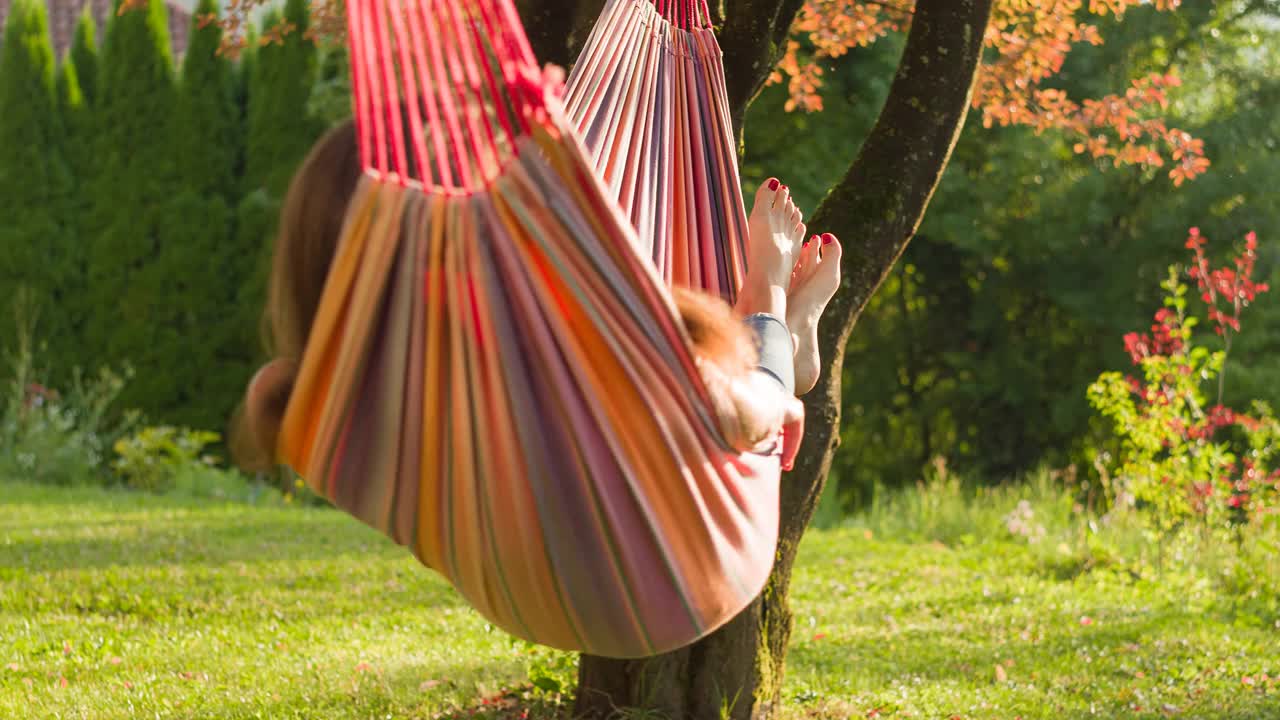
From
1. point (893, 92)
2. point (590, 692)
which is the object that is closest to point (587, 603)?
point (590, 692)

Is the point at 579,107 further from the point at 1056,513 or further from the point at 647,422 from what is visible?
the point at 1056,513

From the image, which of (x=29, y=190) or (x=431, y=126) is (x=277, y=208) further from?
(x=431, y=126)

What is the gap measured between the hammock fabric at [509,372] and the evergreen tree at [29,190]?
681 cm

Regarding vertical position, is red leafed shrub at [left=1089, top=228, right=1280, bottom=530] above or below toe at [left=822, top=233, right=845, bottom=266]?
below

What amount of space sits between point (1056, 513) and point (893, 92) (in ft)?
12.0

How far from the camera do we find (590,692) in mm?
2479

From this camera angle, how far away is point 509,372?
4.30 feet

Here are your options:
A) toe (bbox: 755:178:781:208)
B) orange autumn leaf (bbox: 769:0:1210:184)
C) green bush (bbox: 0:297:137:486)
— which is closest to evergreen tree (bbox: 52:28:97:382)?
green bush (bbox: 0:297:137:486)

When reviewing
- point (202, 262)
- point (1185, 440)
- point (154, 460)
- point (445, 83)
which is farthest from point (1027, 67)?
point (202, 262)

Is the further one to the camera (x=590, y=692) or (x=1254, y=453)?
(x=1254, y=453)

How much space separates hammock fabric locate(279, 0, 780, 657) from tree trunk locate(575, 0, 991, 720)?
1.04m

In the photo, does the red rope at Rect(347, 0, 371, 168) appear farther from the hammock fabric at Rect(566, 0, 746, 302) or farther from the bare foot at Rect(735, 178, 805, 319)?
the bare foot at Rect(735, 178, 805, 319)

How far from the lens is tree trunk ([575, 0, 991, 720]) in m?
2.42

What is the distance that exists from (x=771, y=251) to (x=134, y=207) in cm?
649
